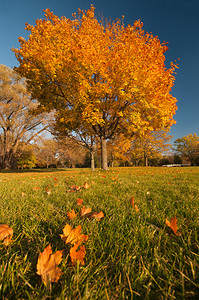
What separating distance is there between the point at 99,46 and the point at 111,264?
29.4ft

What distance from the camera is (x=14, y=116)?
20.1 meters

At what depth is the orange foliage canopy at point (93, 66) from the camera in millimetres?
7023

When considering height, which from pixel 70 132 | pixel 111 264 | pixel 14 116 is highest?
pixel 14 116

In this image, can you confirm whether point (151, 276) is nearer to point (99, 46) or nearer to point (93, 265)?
point (93, 265)

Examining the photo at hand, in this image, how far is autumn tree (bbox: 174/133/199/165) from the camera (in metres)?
43.5

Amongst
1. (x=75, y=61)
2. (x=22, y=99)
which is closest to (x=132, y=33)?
(x=75, y=61)

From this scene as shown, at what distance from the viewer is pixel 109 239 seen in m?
0.96

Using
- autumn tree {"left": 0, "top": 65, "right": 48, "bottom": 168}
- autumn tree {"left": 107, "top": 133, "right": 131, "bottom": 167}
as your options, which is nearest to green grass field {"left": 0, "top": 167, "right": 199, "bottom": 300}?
autumn tree {"left": 107, "top": 133, "right": 131, "bottom": 167}

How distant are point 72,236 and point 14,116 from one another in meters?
23.5

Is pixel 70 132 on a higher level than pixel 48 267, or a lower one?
higher

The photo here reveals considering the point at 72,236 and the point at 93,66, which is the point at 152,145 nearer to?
→ the point at 93,66

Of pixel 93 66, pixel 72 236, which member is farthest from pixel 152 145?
pixel 72 236

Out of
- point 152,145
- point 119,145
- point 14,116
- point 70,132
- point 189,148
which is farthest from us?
point 189,148

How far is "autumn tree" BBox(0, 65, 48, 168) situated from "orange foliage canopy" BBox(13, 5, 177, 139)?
12.6m
